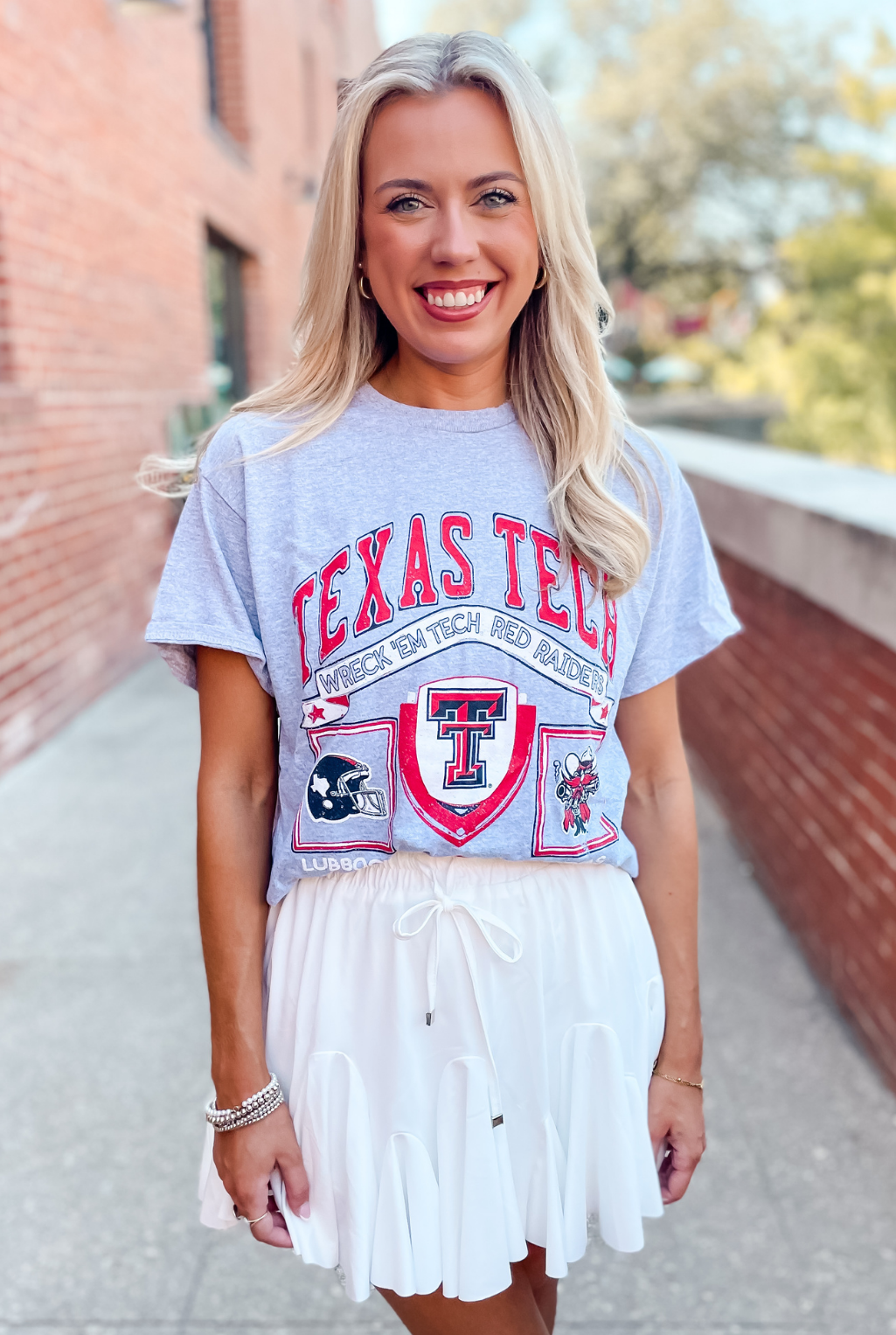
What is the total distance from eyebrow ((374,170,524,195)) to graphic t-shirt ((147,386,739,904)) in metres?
0.26

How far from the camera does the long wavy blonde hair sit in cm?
140

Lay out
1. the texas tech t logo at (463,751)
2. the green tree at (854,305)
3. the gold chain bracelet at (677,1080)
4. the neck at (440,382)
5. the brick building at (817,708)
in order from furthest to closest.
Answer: the green tree at (854,305)
the brick building at (817,708)
the gold chain bracelet at (677,1080)
the neck at (440,382)
the texas tech t logo at (463,751)

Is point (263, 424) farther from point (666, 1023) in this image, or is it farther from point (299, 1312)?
point (299, 1312)

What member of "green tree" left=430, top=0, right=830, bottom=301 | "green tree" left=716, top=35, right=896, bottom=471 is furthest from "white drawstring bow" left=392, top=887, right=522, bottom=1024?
"green tree" left=430, top=0, right=830, bottom=301

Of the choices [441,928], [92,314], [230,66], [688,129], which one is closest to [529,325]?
[441,928]

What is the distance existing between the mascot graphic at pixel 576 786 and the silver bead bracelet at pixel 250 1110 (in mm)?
487

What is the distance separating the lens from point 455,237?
1.39 m

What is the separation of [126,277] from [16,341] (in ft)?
6.79

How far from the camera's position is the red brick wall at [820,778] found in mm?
3062

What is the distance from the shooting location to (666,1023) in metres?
1.63

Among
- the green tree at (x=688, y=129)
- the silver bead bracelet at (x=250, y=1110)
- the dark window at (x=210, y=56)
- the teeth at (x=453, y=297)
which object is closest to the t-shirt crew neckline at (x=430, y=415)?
the teeth at (x=453, y=297)

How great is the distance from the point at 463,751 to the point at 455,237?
0.61 meters

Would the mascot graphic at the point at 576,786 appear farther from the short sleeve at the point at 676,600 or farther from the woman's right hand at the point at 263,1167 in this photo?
the woman's right hand at the point at 263,1167

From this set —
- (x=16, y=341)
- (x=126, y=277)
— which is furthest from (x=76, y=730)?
(x=126, y=277)
